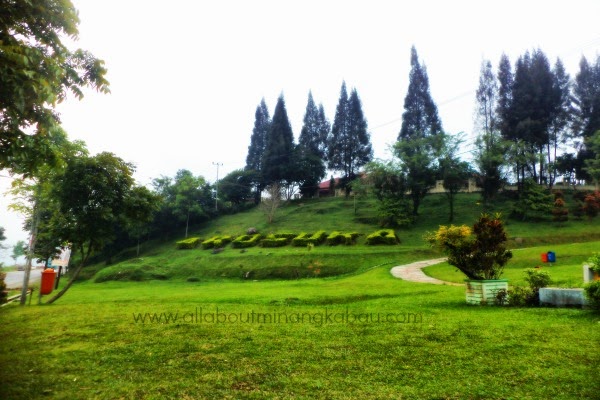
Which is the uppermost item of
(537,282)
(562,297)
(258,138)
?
(258,138)

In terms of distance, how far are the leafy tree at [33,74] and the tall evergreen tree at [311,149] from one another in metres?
45.8

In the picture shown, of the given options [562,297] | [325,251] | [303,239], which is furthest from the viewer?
[303,239]

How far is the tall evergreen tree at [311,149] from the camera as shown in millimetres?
51031

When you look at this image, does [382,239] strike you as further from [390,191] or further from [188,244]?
[188,244]

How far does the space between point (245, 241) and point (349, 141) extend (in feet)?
78.2

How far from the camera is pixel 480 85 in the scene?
43938 millimetres

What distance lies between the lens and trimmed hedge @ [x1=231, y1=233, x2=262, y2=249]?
32.3 m

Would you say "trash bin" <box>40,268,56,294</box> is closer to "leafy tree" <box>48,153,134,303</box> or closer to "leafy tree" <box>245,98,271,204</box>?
"leafy tree" <box>48,153,134,303</box>

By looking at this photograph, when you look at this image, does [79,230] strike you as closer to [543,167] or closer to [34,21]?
[34,21]

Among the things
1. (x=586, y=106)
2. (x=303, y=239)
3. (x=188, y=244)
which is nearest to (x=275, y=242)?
(x=303, y=239)

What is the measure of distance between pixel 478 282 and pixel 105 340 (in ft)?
23.4

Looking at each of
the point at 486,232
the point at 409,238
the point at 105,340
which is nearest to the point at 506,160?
the point at 409,238

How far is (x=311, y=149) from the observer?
5453 cm

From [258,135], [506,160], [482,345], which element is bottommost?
[482,345]
